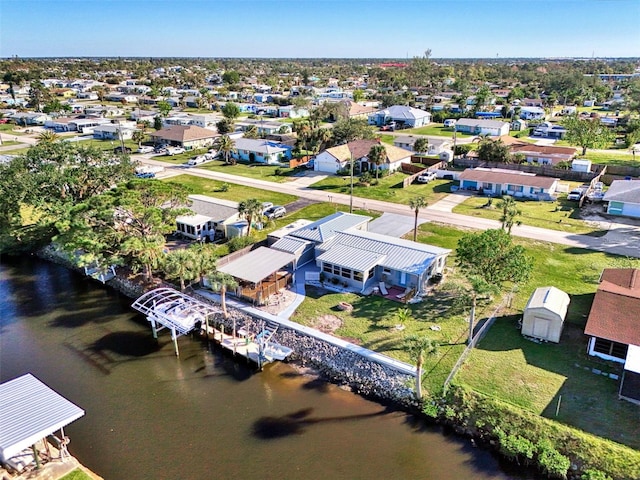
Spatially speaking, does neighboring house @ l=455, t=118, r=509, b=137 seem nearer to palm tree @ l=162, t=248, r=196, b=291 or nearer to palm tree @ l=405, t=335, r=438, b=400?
palm tree @ l=162, t=248, r=196, b=291

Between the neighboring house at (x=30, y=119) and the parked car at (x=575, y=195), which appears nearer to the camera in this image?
the parked car at (x=575, y=195)

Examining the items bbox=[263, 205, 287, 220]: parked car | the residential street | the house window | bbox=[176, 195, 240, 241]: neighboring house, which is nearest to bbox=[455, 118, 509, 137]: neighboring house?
the residential street

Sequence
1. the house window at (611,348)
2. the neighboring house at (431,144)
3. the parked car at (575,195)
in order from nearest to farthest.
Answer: the house window at (611,348)
the parked car at (575,195)
the neighboring house at (431,144)

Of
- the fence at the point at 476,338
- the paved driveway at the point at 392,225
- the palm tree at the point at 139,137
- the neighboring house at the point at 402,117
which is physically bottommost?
the fence at the point at 476,338

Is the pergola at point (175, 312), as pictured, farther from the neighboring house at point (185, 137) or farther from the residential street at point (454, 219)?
the neighboring house at point (185, 137)

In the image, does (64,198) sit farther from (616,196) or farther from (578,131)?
(578,131)

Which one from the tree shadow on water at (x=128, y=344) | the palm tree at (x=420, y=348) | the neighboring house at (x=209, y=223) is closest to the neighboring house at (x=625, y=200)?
the palm tree at (x=420, y=348)
